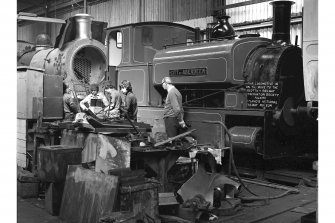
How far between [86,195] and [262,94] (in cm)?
311

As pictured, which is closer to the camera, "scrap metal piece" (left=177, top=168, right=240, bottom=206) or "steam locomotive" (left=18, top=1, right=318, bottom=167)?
"scrap metal piece" (left=177, top=168, right=240, bottom=206)

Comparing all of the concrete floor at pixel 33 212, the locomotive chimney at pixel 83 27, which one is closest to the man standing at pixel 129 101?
Result: the locomotive chimney at pixel 83 27

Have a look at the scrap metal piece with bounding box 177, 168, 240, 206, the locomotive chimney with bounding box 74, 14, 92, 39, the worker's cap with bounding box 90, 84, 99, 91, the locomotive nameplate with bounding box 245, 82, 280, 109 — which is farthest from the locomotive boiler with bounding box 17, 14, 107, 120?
the locomotive nameplate with bounding box 245, 82, 280, 109

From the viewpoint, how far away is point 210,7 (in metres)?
12.2

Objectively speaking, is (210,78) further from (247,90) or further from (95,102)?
(95,102)

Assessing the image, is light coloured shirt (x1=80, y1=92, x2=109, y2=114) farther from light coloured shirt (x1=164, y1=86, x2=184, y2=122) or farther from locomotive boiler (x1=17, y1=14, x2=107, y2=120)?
light coloured shirt (x1=164, y1=86, x2=184, y2=122)

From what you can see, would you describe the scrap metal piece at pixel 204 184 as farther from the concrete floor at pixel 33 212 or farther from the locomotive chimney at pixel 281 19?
the locomotive chimney at pixel 281 19

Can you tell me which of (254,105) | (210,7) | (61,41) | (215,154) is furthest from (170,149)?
(210,7)

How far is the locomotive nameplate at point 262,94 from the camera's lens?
5895 millimetres

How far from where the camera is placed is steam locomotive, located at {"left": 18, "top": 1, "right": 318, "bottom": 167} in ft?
19.8

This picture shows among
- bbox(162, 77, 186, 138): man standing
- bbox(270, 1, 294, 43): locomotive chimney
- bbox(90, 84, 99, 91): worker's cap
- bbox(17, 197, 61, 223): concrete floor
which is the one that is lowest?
bbox(17, 197, 61, 223): concrete floor

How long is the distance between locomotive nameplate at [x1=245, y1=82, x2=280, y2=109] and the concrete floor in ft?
10.8

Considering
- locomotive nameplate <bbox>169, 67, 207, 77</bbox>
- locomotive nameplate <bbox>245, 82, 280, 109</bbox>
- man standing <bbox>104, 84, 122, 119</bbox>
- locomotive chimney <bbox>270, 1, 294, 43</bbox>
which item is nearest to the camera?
locomotive nameplate <bbox>245, 82, 280, 109</bbox>

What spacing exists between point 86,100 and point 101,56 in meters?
1.25
